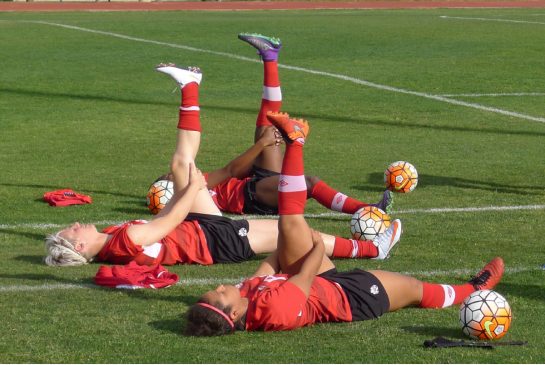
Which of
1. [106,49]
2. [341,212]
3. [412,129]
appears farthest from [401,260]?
[106,49]

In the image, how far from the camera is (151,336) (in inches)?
277

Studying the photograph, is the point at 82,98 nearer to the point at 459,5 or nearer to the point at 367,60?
the point at 367,60

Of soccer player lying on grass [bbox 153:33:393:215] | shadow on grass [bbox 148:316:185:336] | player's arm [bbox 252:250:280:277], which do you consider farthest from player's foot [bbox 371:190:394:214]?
shadow on grass [bbox 148:316:185:336]

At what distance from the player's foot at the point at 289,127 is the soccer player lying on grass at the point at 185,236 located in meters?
1.34

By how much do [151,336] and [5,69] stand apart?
17028 mm

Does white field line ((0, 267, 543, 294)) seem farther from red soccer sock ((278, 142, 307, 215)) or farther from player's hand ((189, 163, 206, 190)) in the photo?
red soccer sock ((278, 142, 307, 215))

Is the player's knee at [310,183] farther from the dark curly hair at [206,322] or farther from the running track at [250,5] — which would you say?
the running track at [250,5]

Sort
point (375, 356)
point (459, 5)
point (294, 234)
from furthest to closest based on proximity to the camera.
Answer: point (459, 5) → point (294, 234) → point (375, 356)

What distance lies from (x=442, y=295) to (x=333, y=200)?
3039mm

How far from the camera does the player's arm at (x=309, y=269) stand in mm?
7223

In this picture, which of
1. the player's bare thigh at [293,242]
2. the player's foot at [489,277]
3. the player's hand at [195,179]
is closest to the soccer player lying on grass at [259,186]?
the player's hand at [195,179]

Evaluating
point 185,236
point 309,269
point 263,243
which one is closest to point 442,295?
point 309,269

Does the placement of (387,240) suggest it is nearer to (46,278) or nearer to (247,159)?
A: (247,159)

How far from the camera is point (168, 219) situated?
8641 millimetres
